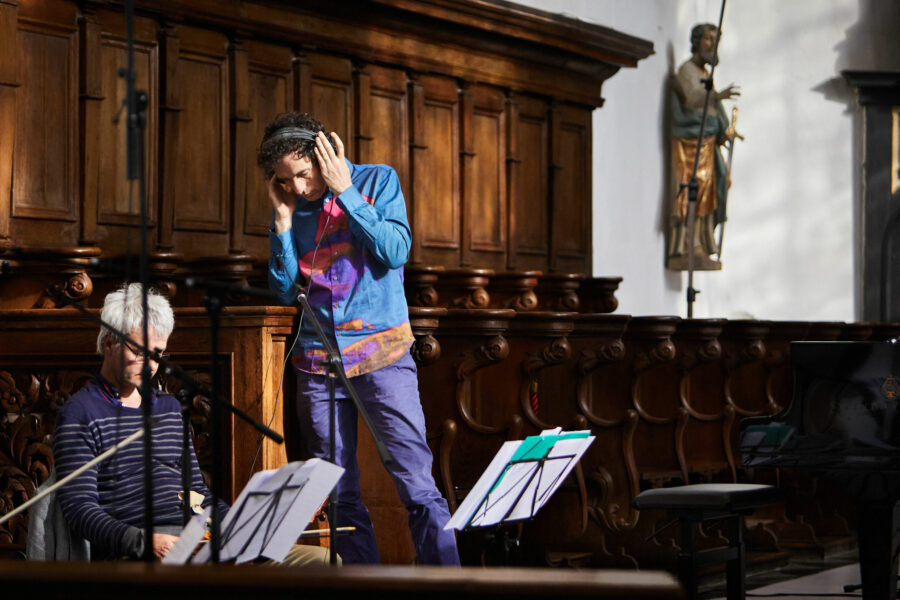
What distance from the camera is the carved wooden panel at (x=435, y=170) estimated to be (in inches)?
340

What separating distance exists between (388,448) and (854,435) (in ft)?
5.19

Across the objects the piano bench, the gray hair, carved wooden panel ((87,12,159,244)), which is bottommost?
the piano bench

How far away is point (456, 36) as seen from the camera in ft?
29.0

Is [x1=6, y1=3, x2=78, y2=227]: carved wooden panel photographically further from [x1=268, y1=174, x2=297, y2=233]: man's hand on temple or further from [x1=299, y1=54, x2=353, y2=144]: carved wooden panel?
[x1=268, y1=174, x2=297, y2=233]: man's hand on temple

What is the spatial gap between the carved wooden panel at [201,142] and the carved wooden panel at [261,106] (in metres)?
0.19

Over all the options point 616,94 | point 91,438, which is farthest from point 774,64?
point 91,438

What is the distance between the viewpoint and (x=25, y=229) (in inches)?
249

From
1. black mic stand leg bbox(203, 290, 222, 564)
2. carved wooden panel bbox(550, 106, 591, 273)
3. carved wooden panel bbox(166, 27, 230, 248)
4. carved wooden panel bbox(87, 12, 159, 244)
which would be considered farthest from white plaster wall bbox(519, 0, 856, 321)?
black mic stand leg bbox(203, 290, 222, 564)

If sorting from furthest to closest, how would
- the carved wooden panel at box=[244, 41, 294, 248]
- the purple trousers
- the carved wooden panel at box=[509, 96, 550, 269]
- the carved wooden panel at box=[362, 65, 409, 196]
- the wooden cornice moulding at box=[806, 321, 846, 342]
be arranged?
the carved wooden panel at box=[509, 96, 550, 269]
the carved wooden panel at box=[362, 65, 409, 196]
the carved wooden panel at box=[244, 41, 294, 248]
the wooden cornice moulding at box=[806, 321, 846, 342]
the purple trousers

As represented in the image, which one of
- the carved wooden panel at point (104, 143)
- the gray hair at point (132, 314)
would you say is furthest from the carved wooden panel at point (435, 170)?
the gray hair at point (132, 314)

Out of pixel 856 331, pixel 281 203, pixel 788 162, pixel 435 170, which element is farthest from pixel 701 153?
pixel 281 203

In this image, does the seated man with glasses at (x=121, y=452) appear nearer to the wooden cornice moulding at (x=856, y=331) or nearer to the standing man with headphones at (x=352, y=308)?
the standing man with headphones at (x=352, y=308)

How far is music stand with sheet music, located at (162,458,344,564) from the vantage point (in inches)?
95.7

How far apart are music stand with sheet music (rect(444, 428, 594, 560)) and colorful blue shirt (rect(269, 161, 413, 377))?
50 cm
